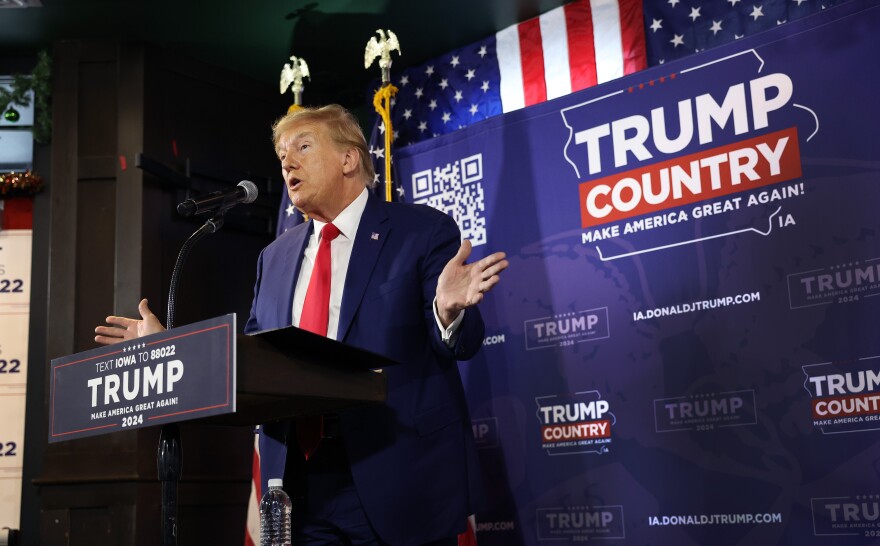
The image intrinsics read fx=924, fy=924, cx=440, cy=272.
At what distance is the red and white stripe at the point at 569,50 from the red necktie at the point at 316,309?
2.28 meters

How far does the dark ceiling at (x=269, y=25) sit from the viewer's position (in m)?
4.50

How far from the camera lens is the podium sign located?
1.50 m

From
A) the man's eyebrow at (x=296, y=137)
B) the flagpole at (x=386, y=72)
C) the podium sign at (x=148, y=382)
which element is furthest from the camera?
the flagpole at (x=386, y=72)

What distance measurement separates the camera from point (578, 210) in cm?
387

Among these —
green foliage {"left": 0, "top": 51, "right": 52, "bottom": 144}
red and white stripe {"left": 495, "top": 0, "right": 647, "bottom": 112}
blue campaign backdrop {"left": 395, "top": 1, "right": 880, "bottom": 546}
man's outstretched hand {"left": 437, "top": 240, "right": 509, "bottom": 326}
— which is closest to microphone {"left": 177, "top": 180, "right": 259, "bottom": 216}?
man's outstretched hand {"left": 437, "top": 240, "right": 509, "bottom": 326}

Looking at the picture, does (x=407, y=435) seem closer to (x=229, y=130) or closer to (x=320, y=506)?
(x=320, y=506)

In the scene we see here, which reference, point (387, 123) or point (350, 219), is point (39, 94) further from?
point (350, 219)

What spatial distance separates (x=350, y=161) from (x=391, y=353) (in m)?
0.68

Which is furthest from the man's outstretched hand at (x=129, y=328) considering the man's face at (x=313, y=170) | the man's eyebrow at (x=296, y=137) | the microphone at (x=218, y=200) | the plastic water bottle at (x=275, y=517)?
the man's eyebrow at (x=296, y=137)

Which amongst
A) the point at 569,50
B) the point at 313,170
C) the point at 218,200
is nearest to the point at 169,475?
the point at 218,200

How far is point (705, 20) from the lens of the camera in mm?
3961

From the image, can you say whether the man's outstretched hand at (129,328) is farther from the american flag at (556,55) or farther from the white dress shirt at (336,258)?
the american flag at (556,55)

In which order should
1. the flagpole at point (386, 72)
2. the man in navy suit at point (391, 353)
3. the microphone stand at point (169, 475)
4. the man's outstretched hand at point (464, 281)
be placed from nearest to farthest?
1. the microphone stand at point (169, 475)
2. the man's outstretched hand at point (464, 281)
3. the man in navy suit at point (391, 353)
4. the flagpole at point (386, 72)

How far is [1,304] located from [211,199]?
3311 millimetres
